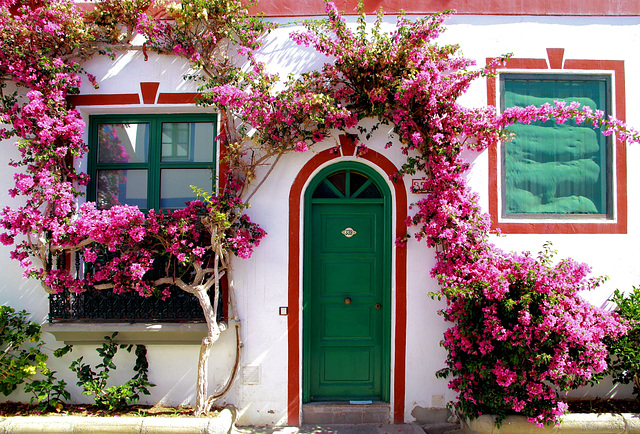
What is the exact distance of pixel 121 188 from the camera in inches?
181

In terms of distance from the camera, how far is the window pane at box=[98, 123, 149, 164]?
15.1ft

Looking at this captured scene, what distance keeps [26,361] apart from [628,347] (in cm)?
601

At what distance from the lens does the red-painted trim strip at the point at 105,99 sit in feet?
14.5

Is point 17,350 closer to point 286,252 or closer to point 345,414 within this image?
point 286,252

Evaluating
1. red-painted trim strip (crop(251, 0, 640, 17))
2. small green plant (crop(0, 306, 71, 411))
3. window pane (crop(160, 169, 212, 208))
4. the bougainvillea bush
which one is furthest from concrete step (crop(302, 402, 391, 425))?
red-painted trim strip (crop(251, 0, 640, 17))

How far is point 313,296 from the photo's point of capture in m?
4.36

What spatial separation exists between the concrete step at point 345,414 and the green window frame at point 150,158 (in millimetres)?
2647

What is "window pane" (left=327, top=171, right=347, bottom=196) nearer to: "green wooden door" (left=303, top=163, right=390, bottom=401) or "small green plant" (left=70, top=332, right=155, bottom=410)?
"green wooden door" (left=303, top=163, right=390, bottom=401)

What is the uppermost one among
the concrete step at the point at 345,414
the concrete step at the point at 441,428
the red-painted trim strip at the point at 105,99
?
the red-painted trim strip at the point at 105,99

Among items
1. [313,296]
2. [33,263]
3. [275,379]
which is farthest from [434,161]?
[33,263]

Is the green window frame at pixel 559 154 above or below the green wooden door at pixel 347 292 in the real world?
above

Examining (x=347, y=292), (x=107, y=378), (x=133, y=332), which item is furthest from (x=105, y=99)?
(x=347, y=292)

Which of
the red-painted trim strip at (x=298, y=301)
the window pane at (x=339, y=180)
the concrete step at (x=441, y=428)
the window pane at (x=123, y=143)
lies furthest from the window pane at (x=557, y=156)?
the window pane at (x=123, y=143)

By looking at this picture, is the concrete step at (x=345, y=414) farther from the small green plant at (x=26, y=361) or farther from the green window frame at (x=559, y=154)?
the green window frame at (x=559, y=154)
